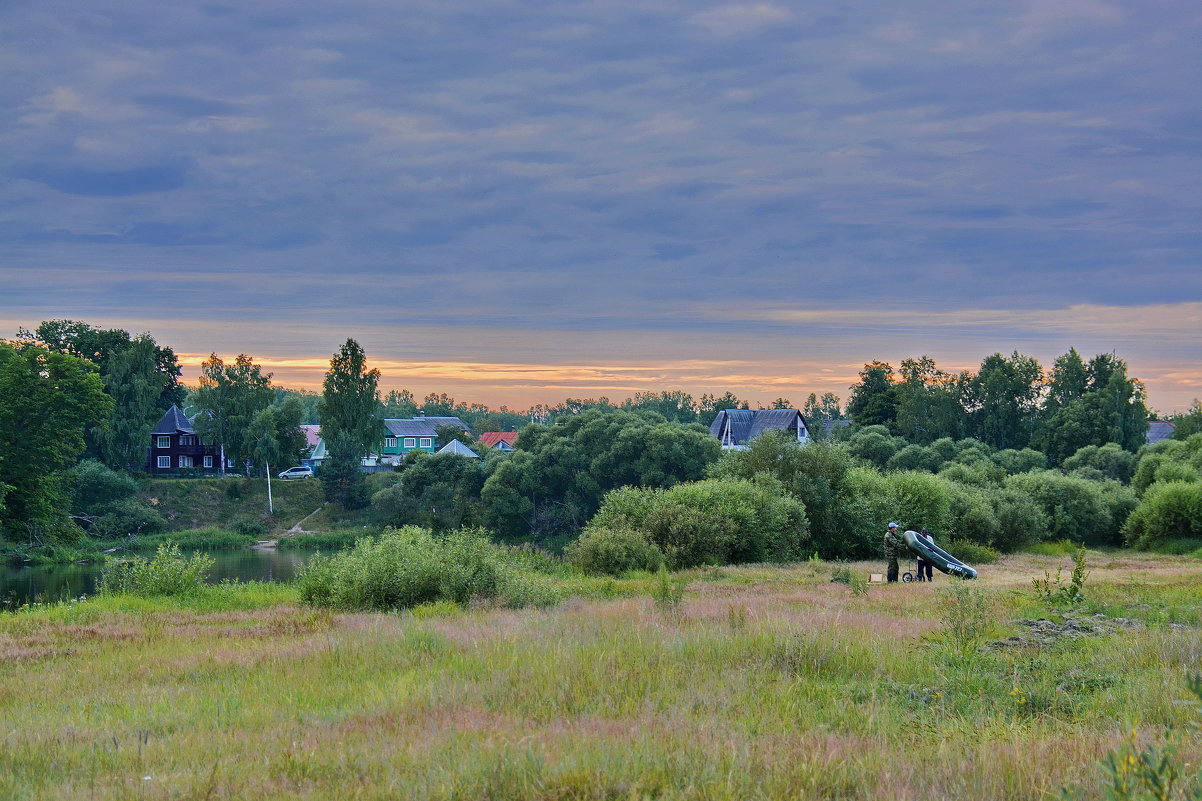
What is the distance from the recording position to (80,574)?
54.6 metres

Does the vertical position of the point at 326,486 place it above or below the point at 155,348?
below

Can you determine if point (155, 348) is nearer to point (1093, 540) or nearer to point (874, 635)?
point (1093, 540)

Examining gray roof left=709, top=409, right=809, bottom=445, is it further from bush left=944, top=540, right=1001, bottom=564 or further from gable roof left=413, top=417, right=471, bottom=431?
bush left=944, top=540, right=1001, bottom=564

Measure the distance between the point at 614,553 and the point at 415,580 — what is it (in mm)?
11490

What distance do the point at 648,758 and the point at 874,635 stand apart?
21.1ft

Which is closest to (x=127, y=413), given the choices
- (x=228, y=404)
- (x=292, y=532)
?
(x=228, y=404)

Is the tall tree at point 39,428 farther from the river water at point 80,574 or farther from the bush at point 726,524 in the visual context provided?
the bush at point 726,524

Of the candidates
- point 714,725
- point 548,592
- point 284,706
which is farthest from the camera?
point 548,592

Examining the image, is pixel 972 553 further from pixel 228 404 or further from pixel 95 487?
pixel 228 404

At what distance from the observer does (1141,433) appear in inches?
3145

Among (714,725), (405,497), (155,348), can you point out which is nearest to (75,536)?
(405,497)

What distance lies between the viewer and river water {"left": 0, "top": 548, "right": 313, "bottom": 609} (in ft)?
149

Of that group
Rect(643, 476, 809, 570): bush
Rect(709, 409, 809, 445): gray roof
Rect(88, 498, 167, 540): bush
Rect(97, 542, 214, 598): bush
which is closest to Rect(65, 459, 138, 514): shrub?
Rect(88, 498, 167, 540): bush

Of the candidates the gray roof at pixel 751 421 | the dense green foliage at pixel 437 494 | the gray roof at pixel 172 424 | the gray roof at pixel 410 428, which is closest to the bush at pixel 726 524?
the dense green foliage at pixel 437 494
